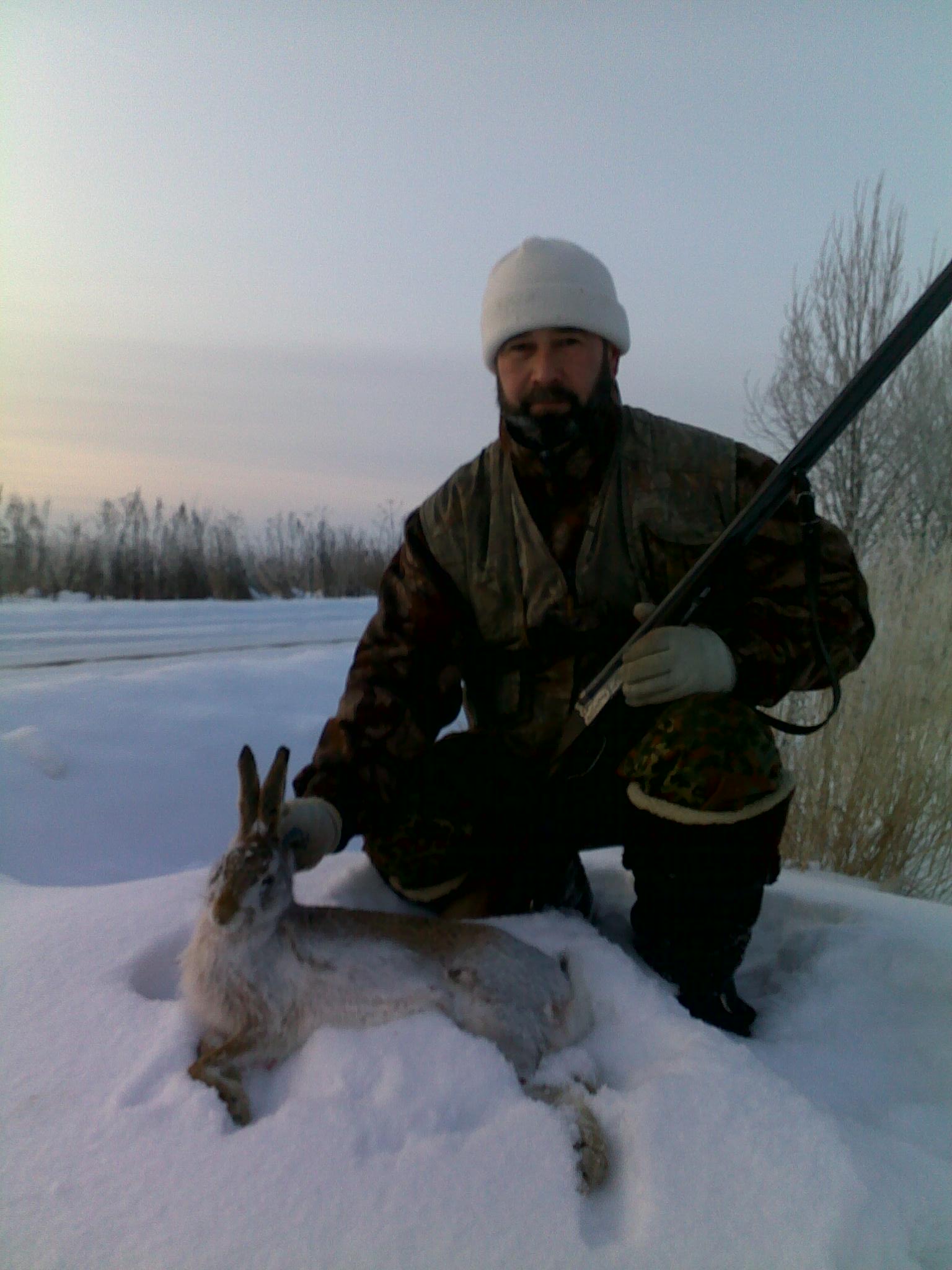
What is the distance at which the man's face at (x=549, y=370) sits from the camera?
2465 millimetres

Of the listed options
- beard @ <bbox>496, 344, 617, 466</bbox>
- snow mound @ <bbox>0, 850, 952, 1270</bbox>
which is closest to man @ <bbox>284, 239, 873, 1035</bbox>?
beard @ <bbox>496, 344, 617, 466</bbox>

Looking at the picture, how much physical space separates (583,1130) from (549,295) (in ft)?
6.98

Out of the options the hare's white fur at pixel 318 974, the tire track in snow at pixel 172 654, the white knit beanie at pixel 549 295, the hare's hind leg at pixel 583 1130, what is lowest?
the hare's hind leg at pixel 583 1130

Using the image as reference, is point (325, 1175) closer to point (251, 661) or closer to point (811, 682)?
point (811, 682)

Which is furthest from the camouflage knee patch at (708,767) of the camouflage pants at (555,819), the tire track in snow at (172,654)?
the tire track in snow at (172,654)

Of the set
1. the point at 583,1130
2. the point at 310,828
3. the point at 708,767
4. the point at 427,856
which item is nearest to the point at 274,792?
the point at 310,828

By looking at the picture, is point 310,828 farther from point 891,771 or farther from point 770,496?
point 891,771

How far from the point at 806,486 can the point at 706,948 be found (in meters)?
1.23

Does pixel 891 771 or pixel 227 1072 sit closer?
pixel 227 1072

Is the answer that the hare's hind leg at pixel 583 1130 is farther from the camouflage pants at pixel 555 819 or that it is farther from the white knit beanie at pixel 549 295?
the white knit beanie at pixel 549 295

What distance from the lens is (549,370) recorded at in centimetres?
250

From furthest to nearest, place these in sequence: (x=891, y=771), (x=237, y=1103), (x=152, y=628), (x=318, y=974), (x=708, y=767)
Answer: (x=152, y=628) → (x=891, y=771) → (x=708, y=767) → (x=318, y=974) → (x=237, y=1103)

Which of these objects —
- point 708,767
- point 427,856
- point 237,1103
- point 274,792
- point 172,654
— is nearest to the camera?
point 237,1103

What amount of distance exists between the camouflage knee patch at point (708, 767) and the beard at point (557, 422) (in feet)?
2.76
